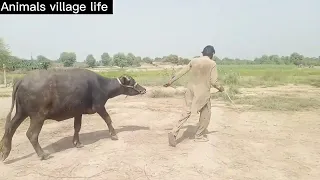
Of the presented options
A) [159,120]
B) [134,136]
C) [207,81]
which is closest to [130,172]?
[134,136]

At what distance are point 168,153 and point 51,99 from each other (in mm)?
2623

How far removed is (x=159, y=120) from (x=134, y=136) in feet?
7.88

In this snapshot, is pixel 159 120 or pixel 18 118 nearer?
pixel 18 118

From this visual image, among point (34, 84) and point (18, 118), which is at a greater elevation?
point (34, 84)

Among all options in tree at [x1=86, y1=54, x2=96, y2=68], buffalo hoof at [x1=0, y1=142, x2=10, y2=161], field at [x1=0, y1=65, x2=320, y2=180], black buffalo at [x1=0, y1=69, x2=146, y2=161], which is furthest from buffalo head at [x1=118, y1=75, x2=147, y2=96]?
tree at [x1=86, y1=54, x2=96, y2=68]

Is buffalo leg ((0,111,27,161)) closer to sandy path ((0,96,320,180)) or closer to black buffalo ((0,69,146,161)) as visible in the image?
black buffalo ((0,69,146,161))

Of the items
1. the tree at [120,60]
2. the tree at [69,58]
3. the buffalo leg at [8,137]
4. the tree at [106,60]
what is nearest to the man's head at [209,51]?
the buffalo leg at [8,137]

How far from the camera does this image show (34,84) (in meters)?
6.22

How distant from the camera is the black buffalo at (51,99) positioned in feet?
20.5

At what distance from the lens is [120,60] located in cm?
8306

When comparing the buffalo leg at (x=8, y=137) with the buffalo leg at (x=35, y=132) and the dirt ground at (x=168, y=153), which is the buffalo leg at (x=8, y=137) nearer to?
the dirt ground at (x=168, y=153)

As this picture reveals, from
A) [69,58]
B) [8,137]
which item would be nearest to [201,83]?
[8,137]

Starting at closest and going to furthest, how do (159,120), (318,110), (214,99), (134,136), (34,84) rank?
(34,84) < (134,136) < (159,120) < (318,110) < (214,99)

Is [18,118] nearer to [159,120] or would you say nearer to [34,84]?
[34,84]
